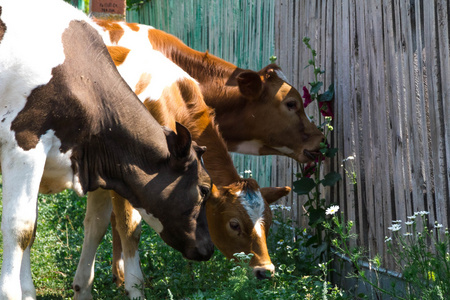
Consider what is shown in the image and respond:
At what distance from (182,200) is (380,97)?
65.8 inches

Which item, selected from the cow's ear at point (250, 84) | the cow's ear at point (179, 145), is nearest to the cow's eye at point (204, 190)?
the cow's ear at point (179, 145)

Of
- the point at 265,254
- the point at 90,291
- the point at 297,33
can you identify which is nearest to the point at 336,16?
the point at 297,33

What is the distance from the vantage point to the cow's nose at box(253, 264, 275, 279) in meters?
5.02

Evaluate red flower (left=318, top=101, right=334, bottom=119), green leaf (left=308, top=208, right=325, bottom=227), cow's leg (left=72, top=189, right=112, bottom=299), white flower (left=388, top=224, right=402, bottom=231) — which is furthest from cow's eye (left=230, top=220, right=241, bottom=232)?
white flower (left=388, top=224, right=402, bottom=231)

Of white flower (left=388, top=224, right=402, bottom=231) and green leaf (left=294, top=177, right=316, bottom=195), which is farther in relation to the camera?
green leaf (left=294, top=177, right=316, bottom=195)

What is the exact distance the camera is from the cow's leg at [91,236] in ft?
17.7

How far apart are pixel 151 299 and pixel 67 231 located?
2.35m

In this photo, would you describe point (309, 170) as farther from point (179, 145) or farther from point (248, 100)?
point (179, 145)

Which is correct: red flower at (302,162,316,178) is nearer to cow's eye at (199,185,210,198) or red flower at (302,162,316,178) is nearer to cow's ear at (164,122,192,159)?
cow's eye at (199,185,210,198)

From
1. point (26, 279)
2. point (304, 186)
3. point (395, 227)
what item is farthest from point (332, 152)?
point (26, 279)

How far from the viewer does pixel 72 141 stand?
4.14 m

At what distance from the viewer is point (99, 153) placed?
4.32 meters

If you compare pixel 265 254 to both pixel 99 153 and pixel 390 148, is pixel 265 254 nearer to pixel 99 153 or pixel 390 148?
pixel 390 148

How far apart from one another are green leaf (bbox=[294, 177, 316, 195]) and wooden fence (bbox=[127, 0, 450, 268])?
21cm
